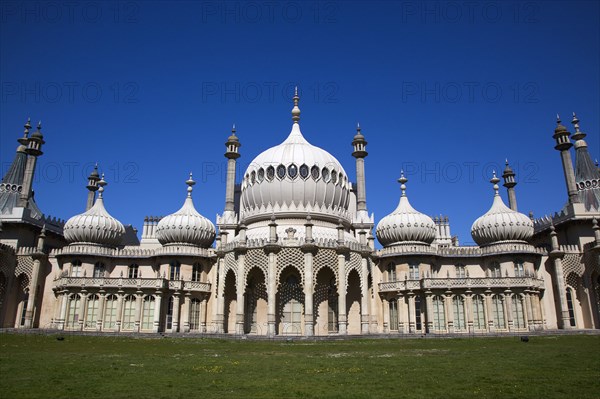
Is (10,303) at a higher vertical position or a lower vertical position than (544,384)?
higher

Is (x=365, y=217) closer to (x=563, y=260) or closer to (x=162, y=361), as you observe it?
(x=563, y=260)

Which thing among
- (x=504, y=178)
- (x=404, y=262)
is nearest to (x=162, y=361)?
(x=404, y=262)

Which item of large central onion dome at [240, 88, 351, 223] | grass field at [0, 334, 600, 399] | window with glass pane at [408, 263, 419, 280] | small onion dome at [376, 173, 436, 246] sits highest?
large central onion dome at [240, 88, 351, 223]

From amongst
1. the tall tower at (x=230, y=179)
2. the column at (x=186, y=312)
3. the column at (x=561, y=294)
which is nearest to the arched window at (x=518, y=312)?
the column at (x=561, y=294)

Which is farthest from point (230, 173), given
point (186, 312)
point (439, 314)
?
point (439, 314)

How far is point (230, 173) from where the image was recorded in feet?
177

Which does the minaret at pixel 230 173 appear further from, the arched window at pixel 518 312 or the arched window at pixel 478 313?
the arched window at pixel 518 312

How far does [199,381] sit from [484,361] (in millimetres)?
10941

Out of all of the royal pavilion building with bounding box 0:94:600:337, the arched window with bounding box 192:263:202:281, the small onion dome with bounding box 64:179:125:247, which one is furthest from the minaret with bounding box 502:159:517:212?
the small onion dome with bounding box 64:179:125:247

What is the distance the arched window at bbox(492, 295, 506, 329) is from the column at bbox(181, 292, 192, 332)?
28.0 metres

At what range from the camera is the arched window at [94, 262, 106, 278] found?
1903 inches

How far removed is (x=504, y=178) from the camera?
2330 inches

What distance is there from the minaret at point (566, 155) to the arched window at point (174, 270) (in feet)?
131

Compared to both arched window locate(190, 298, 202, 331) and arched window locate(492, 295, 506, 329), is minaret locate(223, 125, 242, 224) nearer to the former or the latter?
arched window locate(190, 298, 202, 331)
